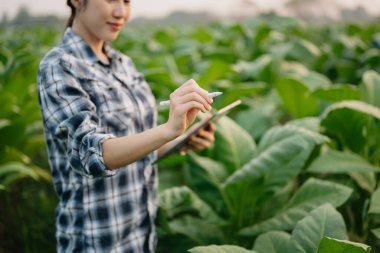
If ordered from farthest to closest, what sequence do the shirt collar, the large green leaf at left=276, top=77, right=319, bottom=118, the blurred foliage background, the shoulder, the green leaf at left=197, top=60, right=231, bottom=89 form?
the green leaf at left=197, top=60, right=231, bottom=89 < the large green leaf at left=276, top=77, right=319, bottom=118 < the blurred foliage background < the shirt collar < the shoulder

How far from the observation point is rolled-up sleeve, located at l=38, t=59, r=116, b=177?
4.06 feet

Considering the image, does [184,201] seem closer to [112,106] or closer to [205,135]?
[205,135]

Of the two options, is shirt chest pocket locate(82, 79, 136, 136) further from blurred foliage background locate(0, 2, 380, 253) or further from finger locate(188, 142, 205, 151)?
blurred foliage background locate(0, 2, 380, 253)

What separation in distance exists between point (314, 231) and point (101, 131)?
731 mm

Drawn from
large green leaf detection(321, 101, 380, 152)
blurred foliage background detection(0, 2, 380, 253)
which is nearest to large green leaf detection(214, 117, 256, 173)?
blurred foliage background detection(0, 2, 380, 253)

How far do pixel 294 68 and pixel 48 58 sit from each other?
244 centimetres

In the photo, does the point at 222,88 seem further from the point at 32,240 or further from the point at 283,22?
the point at 283,22

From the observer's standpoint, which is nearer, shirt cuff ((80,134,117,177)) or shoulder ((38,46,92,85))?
shirt cuff ((80,134,117,177))

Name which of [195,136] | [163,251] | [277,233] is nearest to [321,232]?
[277,233]

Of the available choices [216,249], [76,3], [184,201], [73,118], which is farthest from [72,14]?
[216,249]

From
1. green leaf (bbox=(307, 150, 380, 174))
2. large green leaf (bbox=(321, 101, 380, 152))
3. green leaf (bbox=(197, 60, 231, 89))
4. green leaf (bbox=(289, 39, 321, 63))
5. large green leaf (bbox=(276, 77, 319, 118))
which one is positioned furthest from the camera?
green leaf (bbox=(289, 39, 321, 63))

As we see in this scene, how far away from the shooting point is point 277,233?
157cm

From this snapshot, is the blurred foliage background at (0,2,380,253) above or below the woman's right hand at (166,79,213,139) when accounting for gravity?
below

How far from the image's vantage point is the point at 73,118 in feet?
4.26
